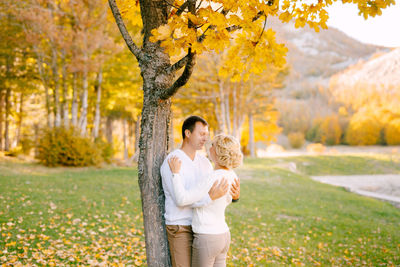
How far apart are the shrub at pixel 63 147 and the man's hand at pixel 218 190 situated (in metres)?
13.3

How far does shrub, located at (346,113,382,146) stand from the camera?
42.7 meters

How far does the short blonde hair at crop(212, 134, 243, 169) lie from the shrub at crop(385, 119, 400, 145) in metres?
45.6

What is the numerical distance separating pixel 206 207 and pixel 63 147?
13.4 m

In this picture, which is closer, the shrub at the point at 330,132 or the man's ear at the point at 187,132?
the man's ear at the point at 187,132

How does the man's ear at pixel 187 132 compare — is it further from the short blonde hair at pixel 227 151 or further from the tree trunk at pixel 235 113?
the tree trunk at pixel 235 113

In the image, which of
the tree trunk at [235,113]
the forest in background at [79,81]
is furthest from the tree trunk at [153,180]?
the tree trunk at [235,113]

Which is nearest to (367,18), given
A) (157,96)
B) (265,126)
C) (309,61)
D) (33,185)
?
(157,96)

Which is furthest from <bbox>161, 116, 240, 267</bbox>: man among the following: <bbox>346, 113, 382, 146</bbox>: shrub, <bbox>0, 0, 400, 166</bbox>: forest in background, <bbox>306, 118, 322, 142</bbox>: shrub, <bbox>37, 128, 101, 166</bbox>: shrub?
<bbox>306, 118, 322, 142</bbox>: shrub

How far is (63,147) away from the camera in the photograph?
46.4 feet

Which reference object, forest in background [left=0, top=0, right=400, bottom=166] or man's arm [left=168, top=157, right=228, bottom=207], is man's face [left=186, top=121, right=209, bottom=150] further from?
forest in background [left=0, top=0, right=400, bottom=166]

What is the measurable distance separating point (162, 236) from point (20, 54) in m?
16.9

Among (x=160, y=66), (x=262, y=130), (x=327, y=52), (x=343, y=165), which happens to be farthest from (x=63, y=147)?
(x=327, y=52)

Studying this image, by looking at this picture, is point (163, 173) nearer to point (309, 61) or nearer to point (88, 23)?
point (88, 23)

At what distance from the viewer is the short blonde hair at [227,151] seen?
97.9 inches
